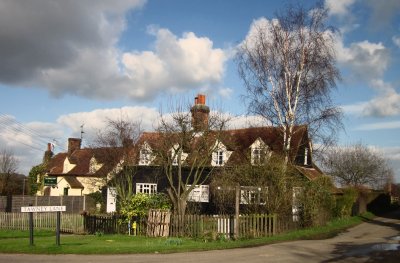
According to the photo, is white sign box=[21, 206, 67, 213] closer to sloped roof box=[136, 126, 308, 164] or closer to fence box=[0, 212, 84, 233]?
fence box=[0, 212, 84, 233]

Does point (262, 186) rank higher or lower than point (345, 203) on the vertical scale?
higher

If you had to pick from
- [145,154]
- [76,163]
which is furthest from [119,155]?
[76,163]

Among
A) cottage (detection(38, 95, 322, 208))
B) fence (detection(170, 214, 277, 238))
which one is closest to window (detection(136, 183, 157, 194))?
cottage (detection(38, 95, 322, 208))

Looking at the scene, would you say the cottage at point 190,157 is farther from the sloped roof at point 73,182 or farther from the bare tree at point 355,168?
the bare tree at point 355,168

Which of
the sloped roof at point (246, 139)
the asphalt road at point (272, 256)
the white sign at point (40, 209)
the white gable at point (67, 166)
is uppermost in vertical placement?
the sloped roof at point (246, 139)

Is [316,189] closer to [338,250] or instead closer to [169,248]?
[338,250]

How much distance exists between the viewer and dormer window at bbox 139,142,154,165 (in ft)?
98.3

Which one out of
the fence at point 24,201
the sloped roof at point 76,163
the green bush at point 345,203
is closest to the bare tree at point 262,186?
the green bush at point 345,203

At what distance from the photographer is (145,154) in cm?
3102

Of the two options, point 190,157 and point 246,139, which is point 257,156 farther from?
point 246,139

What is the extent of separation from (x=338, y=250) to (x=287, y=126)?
45.7 ft

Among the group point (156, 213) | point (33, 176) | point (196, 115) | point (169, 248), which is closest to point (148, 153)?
point (196, 115)

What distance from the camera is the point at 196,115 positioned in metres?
27.1

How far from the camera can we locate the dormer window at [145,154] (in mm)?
29970
